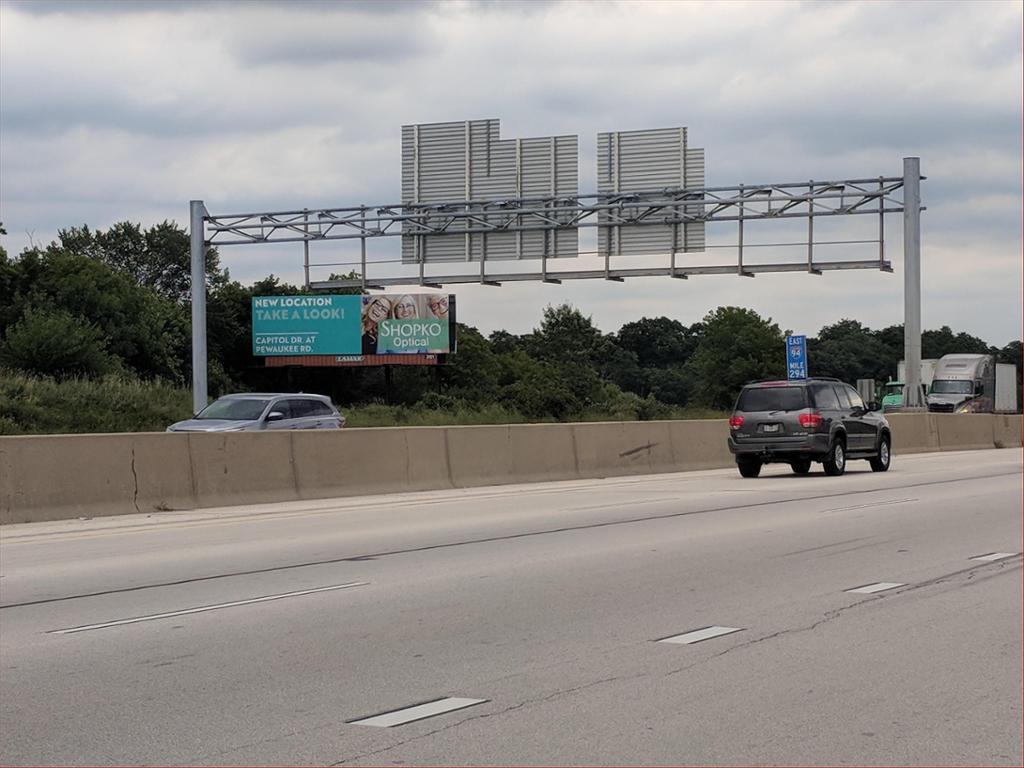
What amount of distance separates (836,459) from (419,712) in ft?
74.0

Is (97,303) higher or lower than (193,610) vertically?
higher

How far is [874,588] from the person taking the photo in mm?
11945

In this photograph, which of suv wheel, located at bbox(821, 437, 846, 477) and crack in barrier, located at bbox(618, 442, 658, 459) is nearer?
suv wheel, located at bbox(821, 437, 846, 477)

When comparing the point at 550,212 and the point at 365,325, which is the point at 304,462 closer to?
the point at 550,212

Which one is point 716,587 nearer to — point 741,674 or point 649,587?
point 649,587

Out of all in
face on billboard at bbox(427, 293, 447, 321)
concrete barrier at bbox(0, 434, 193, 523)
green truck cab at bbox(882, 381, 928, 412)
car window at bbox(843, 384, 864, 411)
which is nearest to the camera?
concrete barrier at bbox(0, 434, 193, 523)

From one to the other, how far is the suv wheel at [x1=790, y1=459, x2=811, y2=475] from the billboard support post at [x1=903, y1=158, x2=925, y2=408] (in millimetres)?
15445

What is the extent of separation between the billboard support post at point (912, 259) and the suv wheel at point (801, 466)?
15445mm

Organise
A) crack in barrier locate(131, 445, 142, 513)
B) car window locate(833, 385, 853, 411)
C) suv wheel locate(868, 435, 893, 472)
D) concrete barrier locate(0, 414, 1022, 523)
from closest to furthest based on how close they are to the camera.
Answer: concrete barrier locate(0, 414, 1022, 523)
crack in barrier locate(131, 445, 142, 513)
car window locate(833, 385, 853, 411)
suv wheel locate(868, 435, 893, 472)

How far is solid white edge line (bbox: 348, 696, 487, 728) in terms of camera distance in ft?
23.5

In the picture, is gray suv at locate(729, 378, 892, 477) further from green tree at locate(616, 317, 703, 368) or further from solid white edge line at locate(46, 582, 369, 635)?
green tree at locate(616, 317, 703, 368)

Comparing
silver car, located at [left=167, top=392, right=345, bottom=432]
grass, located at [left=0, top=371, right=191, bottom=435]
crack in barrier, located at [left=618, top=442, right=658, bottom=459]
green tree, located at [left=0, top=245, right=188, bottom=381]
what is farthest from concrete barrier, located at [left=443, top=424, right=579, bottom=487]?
green tree, located at [left=0, top=245, right=188, bottom=381]

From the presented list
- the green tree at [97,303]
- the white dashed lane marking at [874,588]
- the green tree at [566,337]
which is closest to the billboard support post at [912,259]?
the white dashed lane marking at [874,588]

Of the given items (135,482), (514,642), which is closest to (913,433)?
(135,482)
